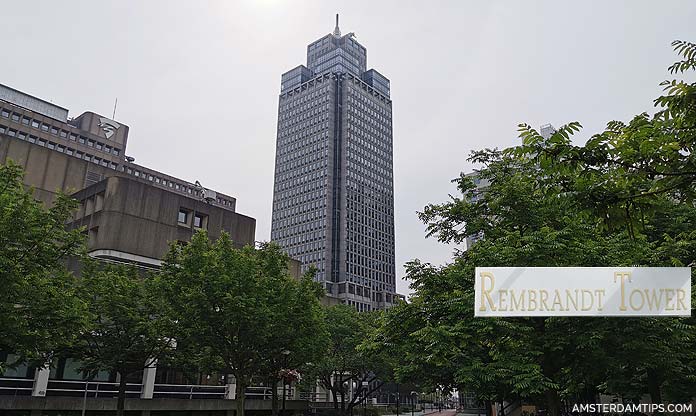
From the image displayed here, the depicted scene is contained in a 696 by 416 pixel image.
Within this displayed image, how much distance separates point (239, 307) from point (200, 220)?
2623 centimetres

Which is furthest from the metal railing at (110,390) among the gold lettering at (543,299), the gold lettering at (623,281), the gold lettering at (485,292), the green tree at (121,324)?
the gold lettering at (623,281)

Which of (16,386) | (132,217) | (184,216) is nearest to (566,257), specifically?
(16,386)

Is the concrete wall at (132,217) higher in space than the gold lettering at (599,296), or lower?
higher

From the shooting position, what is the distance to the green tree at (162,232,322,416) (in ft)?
76.1

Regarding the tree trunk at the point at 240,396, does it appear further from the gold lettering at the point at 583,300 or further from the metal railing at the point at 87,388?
the gold lettering at the point at 583,300

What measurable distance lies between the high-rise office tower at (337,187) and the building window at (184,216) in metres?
113

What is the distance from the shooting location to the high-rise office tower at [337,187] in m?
169

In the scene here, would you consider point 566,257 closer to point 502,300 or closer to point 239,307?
point 502,300

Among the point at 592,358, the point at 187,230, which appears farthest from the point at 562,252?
the point at 187,230

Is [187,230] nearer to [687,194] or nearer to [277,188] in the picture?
[687,194]

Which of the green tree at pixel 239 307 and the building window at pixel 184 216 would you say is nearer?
the green tree at pixel 239 307

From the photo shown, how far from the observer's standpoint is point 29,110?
318ft

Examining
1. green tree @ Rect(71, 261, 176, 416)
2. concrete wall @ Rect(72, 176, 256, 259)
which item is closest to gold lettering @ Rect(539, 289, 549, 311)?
green tree @ Rect(71, 261, 176, 416)

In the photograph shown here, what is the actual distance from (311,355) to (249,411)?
55.0 ft
